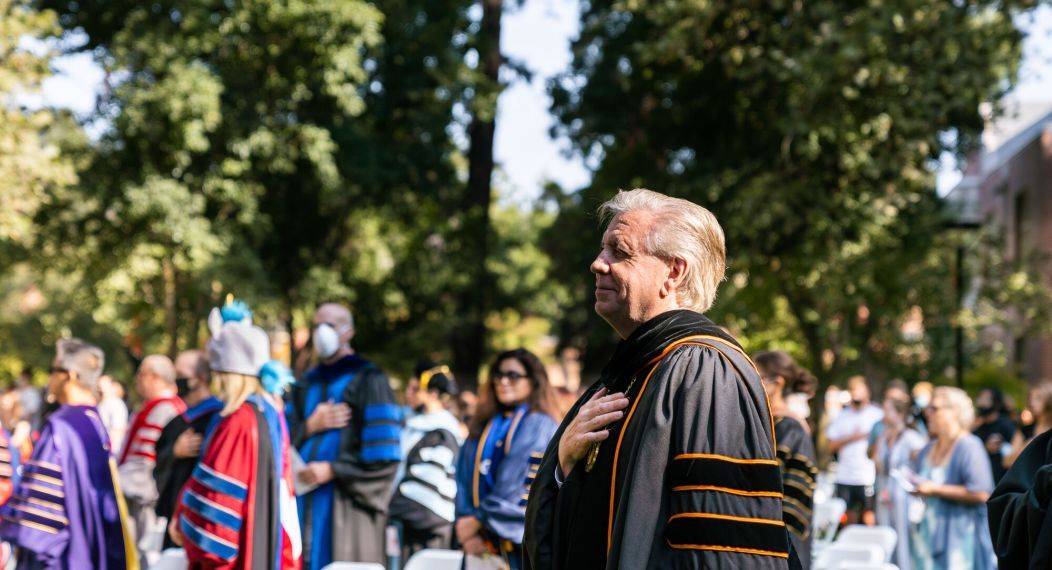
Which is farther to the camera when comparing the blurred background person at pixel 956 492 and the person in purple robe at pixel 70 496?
the blurred background person at pixel 956 492

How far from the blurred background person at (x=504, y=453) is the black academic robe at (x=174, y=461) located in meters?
1.48

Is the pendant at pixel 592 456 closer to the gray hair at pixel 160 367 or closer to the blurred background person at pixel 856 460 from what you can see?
the gray hair at pixel 160 367

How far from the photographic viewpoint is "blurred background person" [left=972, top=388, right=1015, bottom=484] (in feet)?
37.2

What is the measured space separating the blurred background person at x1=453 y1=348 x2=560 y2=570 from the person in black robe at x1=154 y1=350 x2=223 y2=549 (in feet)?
4.83

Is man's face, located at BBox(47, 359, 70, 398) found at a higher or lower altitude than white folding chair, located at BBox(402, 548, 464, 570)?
higher

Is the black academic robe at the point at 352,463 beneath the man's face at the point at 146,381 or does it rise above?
beneath

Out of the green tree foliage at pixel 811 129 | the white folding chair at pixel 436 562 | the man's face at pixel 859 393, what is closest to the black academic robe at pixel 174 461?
the white folding chair at pixel 436 562

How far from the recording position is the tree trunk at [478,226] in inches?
956

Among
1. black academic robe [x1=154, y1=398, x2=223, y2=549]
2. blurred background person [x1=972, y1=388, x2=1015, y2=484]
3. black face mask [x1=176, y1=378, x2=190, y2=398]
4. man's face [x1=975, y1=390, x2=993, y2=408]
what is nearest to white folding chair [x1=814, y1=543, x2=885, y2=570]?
black academic robe [x1=154, y1=398, x2=223, y2=549]

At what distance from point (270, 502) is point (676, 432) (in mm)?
3146

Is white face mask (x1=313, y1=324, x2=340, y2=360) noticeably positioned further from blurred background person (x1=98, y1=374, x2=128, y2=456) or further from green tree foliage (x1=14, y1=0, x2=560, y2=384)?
green tree foliage (x1=14, y1=0, x2=560, y2=384)

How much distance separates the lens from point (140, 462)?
8.53 metres

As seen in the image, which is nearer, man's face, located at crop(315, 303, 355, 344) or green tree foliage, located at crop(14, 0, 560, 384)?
man's face, located at crop(315, 303, 355, 344)

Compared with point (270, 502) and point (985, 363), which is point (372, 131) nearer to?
point (985, 363)
